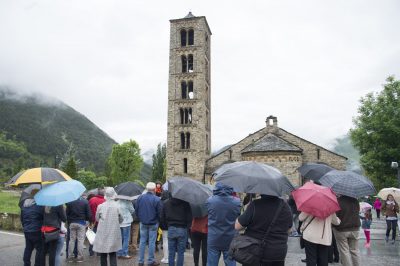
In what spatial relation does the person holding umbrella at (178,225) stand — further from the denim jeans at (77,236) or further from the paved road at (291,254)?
the denim jeans at (77,236)

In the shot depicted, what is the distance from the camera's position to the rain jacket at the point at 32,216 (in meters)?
7.14

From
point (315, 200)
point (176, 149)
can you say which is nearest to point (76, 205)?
point (315, 200)

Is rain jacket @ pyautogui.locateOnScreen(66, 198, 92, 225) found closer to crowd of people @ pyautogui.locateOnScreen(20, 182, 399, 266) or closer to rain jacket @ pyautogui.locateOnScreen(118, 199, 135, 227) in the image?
crowd of people @ pyautogui.locateOnScreen(20, 182, 399, 266)

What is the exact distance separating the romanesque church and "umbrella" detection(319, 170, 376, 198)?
27.3 meters

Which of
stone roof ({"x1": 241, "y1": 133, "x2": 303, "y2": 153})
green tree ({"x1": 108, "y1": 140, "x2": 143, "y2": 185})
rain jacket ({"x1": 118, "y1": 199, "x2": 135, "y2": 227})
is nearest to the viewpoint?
rain jacket ({"x1": 118, "y1": 199, "x2": 135, "y2": 227})

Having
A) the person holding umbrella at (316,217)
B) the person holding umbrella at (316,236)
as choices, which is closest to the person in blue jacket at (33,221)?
the person holding umbrella at (316,217)

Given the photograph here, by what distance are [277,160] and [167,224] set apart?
26.2 metres

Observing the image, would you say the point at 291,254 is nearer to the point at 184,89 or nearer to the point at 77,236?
the point at 77,236

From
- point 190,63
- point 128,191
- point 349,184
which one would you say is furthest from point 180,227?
point 190,63

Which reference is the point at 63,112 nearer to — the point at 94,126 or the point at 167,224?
the point at 94,126

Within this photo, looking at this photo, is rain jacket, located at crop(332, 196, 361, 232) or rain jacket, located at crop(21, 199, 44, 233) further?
rain jacket, located at crop(332, 196, 361, 232)

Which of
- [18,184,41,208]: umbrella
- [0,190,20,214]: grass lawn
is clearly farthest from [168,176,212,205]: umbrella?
[0,190,20,214]: grass lawn

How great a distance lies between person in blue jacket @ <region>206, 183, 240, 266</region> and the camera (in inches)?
256

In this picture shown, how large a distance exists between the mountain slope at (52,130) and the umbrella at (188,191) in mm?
89677
